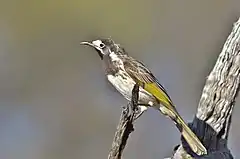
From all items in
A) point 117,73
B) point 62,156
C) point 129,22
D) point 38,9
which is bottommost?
point 62,156

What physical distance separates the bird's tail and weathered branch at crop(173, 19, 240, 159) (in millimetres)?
38

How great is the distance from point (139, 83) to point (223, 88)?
0.20 metres

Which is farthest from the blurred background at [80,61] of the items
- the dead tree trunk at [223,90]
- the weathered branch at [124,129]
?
the weathered branch at [124,129]

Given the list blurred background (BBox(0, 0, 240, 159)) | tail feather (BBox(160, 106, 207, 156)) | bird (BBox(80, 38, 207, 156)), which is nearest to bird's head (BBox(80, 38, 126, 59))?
bird (BBox(80, 38, 207, 156))

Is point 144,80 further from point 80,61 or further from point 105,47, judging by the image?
point 80,61

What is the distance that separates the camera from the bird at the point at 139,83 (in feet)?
5.16

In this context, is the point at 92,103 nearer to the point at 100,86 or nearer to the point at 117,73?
the point at 100,86

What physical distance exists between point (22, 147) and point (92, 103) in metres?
0.30

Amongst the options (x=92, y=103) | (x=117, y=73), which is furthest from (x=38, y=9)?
(x=117, y=73)

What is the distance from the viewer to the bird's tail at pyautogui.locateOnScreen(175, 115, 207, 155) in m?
1.58

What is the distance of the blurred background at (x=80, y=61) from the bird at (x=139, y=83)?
0.69 metres

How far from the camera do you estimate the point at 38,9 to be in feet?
8.96

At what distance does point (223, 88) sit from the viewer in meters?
1.60

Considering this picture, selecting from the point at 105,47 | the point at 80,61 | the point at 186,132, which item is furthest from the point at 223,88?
the point at 80,61
